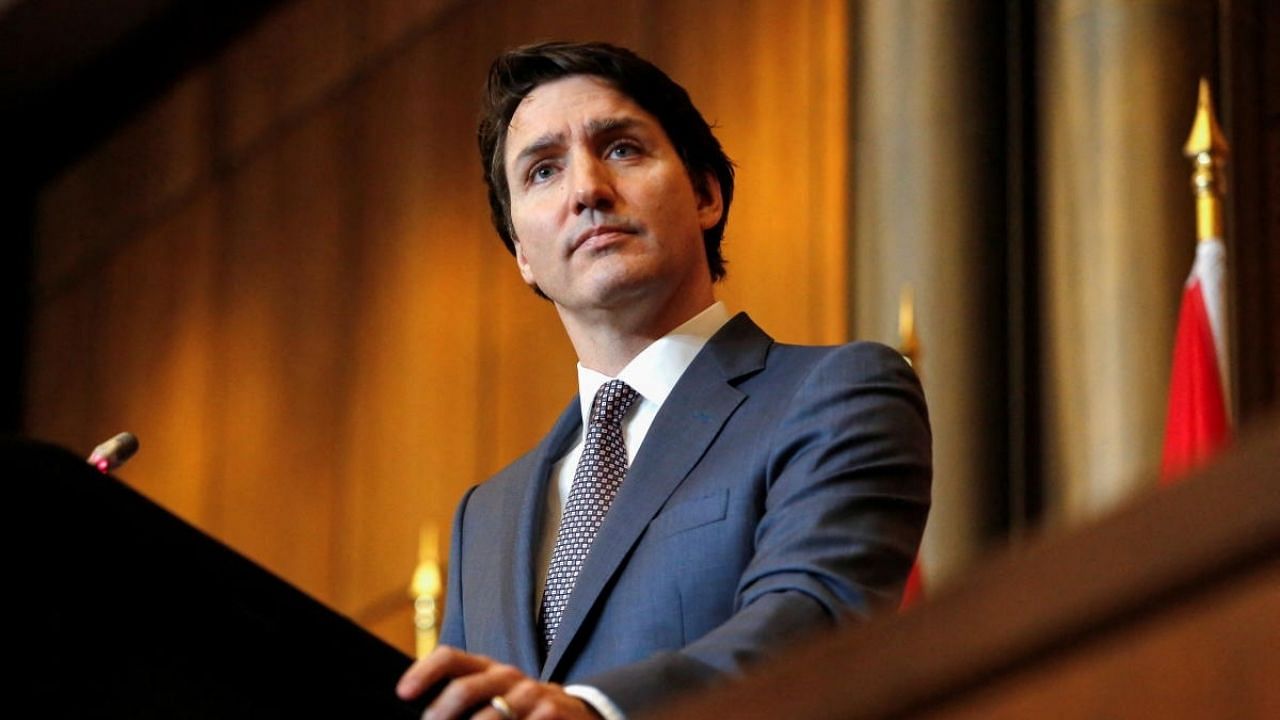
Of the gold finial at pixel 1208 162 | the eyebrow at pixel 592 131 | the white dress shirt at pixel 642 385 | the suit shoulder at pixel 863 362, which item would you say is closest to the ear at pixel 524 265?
the eyebrow at pixel 592 131

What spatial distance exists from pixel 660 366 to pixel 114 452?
0.77 m

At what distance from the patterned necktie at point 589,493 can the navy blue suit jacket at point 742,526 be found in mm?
27

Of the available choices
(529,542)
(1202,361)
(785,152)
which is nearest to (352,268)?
(785,152)

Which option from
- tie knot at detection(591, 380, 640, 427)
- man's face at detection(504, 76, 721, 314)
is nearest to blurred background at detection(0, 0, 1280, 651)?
man's face at detection(504, 76, 721, 314)

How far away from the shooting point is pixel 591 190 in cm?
275

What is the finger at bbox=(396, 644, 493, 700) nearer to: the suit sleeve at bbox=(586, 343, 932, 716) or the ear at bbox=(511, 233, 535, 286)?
the suit sleeve at bbox=(586, 343, 932, 716)

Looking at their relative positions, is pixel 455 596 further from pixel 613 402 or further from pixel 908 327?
pixel 908 327

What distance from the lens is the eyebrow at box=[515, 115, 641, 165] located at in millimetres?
2871

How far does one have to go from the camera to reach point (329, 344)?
24.2ft

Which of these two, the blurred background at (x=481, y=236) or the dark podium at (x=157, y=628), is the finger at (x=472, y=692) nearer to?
the dark podium at (x=157, y=628)

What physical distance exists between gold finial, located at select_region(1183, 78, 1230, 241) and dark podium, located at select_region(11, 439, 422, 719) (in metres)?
3.62

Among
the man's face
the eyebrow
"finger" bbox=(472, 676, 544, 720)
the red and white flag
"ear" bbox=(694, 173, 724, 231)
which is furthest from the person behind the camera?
the red and white flag

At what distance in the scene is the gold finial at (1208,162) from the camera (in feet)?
16.0

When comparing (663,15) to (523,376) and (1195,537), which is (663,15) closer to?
(523,376)
